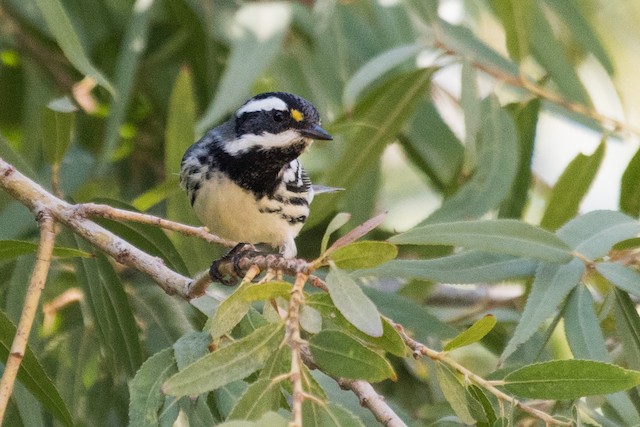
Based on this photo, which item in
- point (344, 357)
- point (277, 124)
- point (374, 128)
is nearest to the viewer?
point (344, 357)

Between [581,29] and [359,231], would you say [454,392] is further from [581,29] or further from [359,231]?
[581,29]

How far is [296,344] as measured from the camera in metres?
1.20

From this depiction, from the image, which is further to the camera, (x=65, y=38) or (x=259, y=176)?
(x=259, y=176)

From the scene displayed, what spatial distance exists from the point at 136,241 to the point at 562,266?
787 mm

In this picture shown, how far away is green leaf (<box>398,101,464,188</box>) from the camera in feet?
9.15

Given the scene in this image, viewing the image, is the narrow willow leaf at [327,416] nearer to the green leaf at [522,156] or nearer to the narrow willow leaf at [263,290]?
the narrow willow leaf at [263,290]

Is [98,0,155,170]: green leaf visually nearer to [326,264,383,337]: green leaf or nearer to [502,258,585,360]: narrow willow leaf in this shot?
[502,258,585,360]: narrow willow leaf

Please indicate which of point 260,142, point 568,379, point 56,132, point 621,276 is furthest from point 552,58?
point 568,379

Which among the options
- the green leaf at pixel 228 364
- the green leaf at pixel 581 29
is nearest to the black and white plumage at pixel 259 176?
the green leaf at pixel 581 29

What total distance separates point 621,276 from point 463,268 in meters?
0.26

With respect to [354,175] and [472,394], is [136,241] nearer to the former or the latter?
[354,175]

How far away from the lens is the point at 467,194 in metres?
2.32

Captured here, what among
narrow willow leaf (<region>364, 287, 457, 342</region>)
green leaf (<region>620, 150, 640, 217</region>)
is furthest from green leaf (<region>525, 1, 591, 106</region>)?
narrow willow leaf (<region>364, 287, 457, 342</region>)

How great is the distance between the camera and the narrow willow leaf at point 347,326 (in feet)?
4.37
